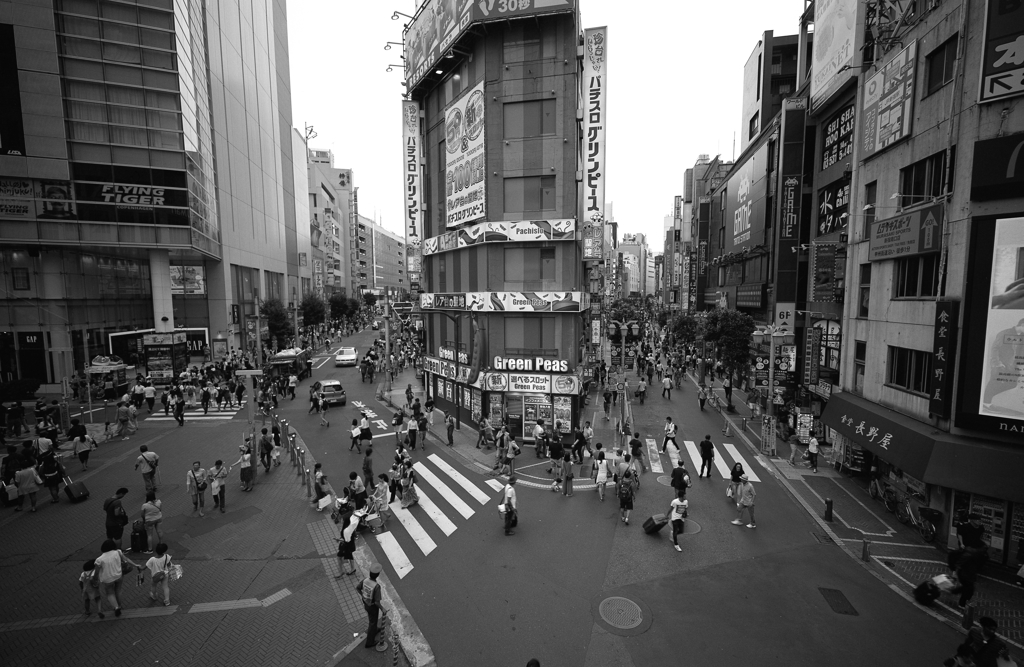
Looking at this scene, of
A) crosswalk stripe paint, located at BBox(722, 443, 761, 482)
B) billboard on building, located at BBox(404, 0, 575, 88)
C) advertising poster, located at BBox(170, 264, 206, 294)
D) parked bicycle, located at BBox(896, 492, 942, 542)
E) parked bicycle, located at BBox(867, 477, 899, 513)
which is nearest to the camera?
parked bicycle, located at BBox(896, 492, 942, 542)

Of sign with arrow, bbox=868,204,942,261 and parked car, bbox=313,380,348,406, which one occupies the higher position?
sign with arrow, bbox=868,204,942,261

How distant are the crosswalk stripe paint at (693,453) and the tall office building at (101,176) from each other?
118 feet

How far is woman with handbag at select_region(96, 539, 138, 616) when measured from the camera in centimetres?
955

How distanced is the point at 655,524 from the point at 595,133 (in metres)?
17.8

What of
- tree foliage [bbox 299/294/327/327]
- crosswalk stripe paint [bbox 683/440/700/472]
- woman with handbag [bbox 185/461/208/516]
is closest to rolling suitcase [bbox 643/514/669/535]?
crosswalk stripe paint [bbox 683/440/700/472]

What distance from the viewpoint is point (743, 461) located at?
2052 cm

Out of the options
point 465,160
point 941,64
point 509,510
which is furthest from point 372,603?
point 465,160

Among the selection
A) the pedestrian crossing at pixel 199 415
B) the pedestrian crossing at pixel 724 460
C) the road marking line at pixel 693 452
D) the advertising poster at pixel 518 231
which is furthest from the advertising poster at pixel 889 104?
the pedestrian crossing at pixel 199 415

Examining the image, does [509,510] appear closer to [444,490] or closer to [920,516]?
[444,490]

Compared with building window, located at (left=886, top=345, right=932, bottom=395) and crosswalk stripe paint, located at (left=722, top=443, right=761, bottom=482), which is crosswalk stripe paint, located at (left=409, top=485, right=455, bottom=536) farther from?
building window, located at (left=886, top=345, right=932, bottom=395)

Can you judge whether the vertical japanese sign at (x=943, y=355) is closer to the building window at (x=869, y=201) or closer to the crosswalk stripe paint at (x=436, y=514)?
the building window at (x=869, y=201)

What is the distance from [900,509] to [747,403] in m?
16.7

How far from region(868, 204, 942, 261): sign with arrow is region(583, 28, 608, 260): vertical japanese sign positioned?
1060 cm

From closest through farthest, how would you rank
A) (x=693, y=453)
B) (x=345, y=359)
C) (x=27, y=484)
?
1. (x=27, y=484)
2. (x=693, y=453)
3. (x=345, y=359)
